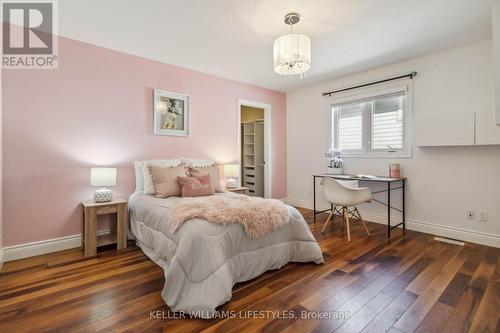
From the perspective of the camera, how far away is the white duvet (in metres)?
1.69

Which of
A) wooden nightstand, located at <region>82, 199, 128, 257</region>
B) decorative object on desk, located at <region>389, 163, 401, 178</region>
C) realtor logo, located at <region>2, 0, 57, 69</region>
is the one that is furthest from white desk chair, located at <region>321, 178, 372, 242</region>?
realtor logo, located at <region>2, 0, 57, 69</region>

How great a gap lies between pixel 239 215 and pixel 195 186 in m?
1.12

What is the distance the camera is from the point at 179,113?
12.3 ft

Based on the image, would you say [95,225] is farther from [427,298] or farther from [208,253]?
[427,298]

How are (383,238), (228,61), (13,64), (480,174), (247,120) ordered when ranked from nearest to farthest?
(13,64), (480,174), (383,238), (228,61), (247,120)

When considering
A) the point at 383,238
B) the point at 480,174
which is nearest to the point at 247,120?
the point at 383,238

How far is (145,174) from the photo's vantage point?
3090 mm

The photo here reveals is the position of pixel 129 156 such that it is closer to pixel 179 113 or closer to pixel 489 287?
pixel 179 113

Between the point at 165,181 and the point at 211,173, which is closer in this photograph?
the point at 165,181

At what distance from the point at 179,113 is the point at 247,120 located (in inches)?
103

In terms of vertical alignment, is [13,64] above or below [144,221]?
above

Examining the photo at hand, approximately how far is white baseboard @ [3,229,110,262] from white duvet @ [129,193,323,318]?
91cm

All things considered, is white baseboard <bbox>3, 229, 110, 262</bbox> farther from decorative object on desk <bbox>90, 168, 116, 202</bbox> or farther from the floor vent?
the floor vent

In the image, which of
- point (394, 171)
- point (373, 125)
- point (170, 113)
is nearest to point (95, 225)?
point (170, 113)
